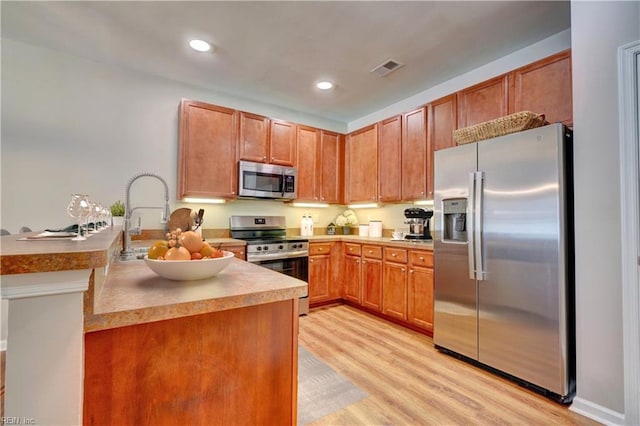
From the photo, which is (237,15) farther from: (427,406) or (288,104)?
(427,406)

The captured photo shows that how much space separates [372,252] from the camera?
3.58m

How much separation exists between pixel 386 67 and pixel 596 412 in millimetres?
3096

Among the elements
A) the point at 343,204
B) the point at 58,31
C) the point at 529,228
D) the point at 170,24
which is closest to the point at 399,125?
the point at 343,204

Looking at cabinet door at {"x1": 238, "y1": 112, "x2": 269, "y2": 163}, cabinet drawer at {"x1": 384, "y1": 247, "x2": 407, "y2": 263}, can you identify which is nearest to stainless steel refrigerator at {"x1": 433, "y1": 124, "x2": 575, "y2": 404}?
cabinet drawer at {"x1": 384, "y1": 247, "x2": 407, "y2": 263}

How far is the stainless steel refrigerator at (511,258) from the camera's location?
6.43 feet

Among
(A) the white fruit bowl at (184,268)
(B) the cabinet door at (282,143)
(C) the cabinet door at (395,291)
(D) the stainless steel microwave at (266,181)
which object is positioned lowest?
(C) the cabinet door at (395,291)

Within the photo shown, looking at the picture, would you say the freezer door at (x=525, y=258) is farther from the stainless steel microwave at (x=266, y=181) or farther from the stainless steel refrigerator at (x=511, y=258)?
the stainless steel microwave at (x=266, y=181)

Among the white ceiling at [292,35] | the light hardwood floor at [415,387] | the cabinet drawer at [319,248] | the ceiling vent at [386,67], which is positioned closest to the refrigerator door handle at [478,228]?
the light hardwood floor at [415,387]

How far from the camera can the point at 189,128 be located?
3.23 m

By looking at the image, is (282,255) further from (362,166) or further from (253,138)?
(362,166)

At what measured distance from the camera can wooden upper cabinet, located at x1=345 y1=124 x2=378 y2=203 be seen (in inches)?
157

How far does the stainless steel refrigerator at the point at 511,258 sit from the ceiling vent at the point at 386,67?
1051 millimetres

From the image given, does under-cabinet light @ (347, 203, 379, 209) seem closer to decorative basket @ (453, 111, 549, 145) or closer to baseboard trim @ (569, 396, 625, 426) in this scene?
decorative basket @ (453, 111, 549, 145)

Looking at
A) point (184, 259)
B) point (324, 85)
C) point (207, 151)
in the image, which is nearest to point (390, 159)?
point (324, 85)
